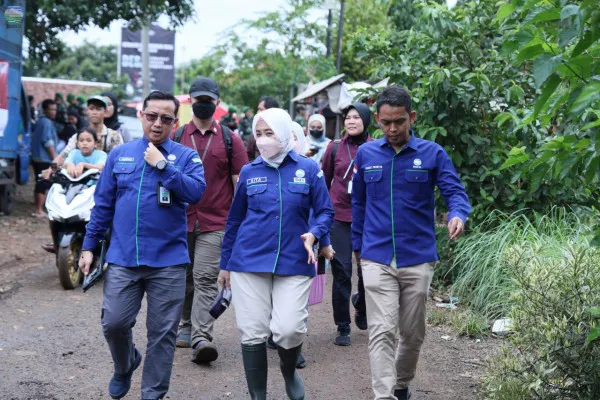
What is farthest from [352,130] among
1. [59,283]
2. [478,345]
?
[59,283]

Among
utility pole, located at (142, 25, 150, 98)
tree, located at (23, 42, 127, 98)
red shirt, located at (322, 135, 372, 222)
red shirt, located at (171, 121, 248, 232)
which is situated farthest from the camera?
tree, located at (23, 42, 127, 98)

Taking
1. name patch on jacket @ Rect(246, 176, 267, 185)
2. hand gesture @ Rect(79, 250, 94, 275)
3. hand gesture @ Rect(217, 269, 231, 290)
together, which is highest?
name patch on jacket @ Rect(246, 176, 267, 185)

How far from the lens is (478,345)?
755 centimetres

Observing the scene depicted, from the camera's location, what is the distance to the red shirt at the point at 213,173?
683cm

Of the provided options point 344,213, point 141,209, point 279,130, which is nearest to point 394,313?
point 279,130

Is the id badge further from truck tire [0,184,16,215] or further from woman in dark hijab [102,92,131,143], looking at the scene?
truck tire [0,184,16,215]

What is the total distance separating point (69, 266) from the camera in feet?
30.7

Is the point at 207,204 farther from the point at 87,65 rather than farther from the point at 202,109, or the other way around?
the point at 87,65

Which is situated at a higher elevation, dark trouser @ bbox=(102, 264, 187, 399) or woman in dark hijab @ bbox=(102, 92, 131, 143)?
woman in dark hijab @ bbox=(102, 92, 131, 143)

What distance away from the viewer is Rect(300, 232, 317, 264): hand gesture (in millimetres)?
5125

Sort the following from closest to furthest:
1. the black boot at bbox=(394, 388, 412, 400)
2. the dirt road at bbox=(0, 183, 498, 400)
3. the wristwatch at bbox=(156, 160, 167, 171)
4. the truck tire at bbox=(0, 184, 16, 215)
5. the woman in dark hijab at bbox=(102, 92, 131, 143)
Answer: the wristwatch at bbox=(156, 160, 167, 171)
the black boot at bbox=(394, 388, 412, 400)
the dirt road at bbox=(0, 183, 498, 400)
the woman in dark hijab at bbox=(102, 92, 131, 143)
the truck tire at bbox=(0, 184, 16, 215)

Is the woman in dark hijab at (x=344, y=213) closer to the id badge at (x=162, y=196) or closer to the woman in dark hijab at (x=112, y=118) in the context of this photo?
the id badge at (x=162, y=196)

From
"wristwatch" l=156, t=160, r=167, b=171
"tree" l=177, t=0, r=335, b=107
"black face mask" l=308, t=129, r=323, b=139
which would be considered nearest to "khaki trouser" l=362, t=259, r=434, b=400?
"wristwatch" l=156, t=160, r=167, b=171

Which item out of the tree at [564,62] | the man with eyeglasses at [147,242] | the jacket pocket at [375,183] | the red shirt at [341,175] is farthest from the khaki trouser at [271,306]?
the red shirt at [341,175]
